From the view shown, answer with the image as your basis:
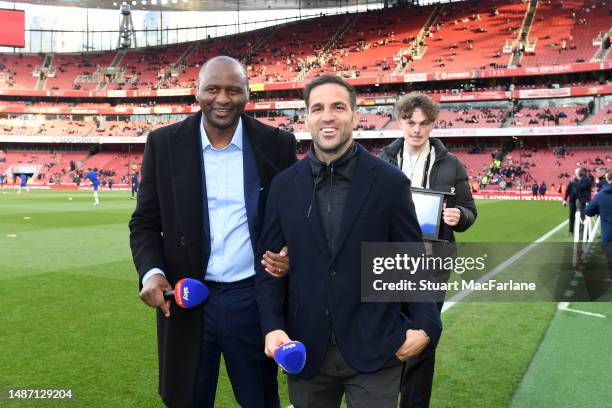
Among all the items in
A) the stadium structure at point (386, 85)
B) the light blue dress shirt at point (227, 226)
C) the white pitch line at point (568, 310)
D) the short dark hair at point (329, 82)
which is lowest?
the white pitch line at point (568, 310)

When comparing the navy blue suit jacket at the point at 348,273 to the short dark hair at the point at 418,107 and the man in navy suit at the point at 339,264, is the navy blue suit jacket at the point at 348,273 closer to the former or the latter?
the man in navy suit at the point at 339,264

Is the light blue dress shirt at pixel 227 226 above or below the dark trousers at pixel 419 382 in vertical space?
above

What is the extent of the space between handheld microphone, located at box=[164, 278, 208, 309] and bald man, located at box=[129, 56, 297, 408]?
167 millimetres

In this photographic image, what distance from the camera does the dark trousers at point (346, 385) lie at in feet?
7.50

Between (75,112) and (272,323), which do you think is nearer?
(272,323)

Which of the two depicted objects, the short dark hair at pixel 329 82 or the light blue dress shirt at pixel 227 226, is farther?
the light blue dress shirt at pixel 227 226

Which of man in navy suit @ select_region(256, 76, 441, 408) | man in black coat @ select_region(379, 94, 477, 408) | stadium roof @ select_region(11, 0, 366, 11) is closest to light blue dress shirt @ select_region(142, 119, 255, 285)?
man in navy suit @ select_region(256, 76, 441, 408)

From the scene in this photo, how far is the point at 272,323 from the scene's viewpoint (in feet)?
7.66

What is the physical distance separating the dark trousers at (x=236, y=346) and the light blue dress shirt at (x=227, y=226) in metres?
0.07

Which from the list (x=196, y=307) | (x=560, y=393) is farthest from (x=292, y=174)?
(x=560, y=393)

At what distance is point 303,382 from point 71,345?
4185 mm

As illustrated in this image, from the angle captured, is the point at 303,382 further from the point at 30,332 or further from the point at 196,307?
the point at 30,332

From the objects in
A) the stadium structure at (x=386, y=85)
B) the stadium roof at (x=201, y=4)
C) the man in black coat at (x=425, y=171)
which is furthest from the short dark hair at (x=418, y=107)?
the stadium roof at (x=201, y=4)

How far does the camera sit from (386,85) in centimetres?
5741
